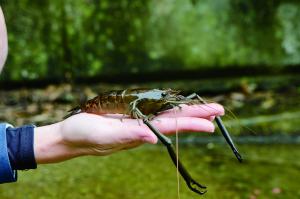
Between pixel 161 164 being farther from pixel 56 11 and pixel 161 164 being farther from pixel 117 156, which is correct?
pixel 56 11

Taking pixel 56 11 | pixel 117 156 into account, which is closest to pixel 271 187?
pixel 117 156

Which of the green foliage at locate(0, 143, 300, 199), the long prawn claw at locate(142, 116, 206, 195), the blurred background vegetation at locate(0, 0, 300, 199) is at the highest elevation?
the long prawn claw at locate(142, 116, 206, 195)

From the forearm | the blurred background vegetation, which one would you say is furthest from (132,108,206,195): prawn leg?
the blurred background vegetation

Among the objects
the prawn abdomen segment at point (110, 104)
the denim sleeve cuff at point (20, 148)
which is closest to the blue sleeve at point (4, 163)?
the denim sleeve cuff at point (20, 148)

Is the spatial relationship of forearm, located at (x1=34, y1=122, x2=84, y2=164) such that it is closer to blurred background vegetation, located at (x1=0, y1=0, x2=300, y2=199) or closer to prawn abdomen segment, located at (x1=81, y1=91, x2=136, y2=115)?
prawn abdomen segment, located at (x1=81, y1=91, x2=136, y2=115)

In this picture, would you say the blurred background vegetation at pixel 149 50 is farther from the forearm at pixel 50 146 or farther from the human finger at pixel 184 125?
the human finger at pixel 184 125

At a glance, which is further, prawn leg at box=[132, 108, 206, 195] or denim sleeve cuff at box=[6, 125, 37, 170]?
denim sleeve cuff at box=[6, 125, 37, 170]

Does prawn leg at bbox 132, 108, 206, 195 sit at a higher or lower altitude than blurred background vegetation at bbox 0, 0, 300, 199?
higher

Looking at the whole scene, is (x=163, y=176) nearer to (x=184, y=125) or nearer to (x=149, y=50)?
(x=184, y=125)
